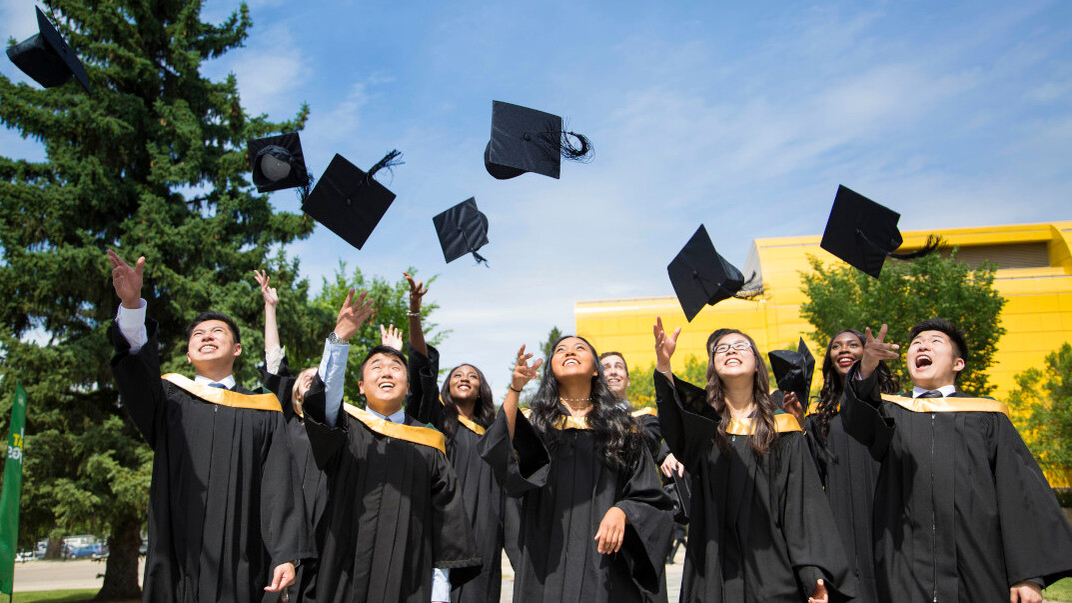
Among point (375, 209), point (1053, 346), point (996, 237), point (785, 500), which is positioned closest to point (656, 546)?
point (785, 500)

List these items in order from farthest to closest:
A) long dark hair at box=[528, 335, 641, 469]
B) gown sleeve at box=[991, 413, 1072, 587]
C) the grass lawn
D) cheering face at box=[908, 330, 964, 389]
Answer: the grass lawn < cheering face at box=[908, 330, 964, 389] < long dark hair at box=[528, 335, 641, 469] < gown sleeve at box=[991, 413, 1072, 587]

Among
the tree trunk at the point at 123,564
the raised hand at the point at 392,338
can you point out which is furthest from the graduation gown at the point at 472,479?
the tree trunk at the point at 123,564

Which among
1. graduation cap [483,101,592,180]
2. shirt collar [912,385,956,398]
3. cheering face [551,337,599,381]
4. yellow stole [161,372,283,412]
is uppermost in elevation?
graduation cap [483,101,592,180]

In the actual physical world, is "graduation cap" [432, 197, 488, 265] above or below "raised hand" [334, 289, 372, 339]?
above

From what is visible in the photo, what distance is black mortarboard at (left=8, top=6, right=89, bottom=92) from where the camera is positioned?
4973 millimetres

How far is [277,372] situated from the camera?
5.50 m

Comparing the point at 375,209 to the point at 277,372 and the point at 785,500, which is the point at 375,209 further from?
the point at 785,500

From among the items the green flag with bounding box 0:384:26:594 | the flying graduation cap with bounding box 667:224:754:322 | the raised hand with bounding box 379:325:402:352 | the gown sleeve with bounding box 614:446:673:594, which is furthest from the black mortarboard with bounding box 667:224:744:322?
the green flag with bounding box 0:384:26:594

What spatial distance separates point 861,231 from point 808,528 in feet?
10.3

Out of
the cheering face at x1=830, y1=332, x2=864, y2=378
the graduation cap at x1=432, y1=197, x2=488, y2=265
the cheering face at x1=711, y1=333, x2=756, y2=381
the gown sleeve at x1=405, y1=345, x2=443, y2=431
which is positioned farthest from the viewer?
the graduation cap at x1=432, y1=197, x2=488, y2=265

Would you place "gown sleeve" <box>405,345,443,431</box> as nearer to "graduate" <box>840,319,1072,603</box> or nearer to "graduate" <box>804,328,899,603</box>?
"graduate" <box>804,328,899,603</box>

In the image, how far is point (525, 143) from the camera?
564 cm

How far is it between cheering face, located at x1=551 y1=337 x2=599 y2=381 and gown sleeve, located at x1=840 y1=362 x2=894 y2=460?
1329 millimetres

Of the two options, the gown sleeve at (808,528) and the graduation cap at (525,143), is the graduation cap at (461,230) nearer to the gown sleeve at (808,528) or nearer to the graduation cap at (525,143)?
the graduation cap at (525,143)
